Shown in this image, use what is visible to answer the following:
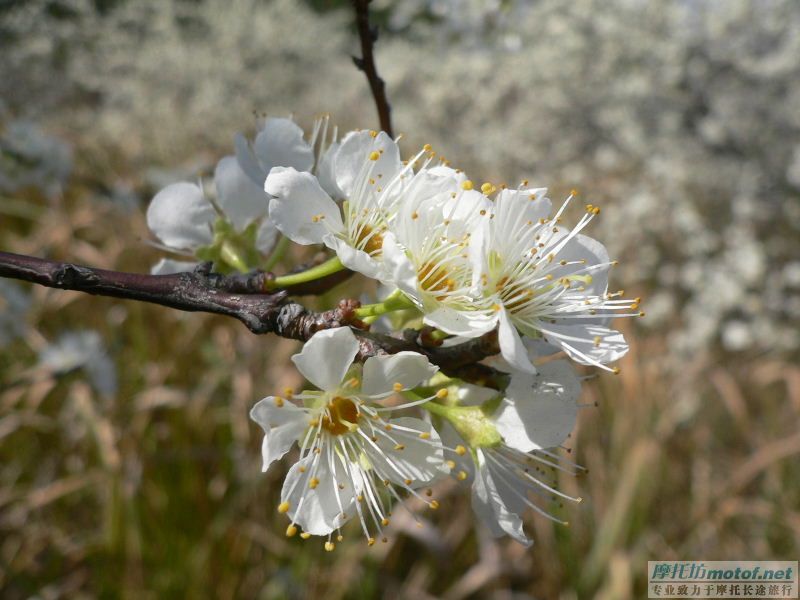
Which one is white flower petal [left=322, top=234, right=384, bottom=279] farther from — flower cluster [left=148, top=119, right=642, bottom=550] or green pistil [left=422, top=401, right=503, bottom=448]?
green pistil [left=422, top=401, right=503, bottom=448]

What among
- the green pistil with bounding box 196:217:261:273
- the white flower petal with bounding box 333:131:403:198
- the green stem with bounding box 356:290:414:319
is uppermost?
the white flower petal with bounding box 333:131:403:198

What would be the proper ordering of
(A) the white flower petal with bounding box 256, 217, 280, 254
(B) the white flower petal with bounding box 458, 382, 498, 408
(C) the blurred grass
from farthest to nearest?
(C) the blurred grass → (A) the white flower petal with bounding box 256, 217, 280, 254 → (B) the white flower petal with bounding box 458, 382, 498, 408

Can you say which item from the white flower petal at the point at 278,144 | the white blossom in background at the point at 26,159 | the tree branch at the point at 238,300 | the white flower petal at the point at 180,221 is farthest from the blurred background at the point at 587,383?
the tree branch at the point at 238,300

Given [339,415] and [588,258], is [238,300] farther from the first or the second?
[588,258]

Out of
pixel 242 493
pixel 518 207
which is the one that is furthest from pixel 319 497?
pixel 242 493

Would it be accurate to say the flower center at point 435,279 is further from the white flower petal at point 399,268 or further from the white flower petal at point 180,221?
the white flower petal at point 180,221

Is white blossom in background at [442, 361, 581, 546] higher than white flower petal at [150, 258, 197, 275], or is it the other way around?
white flower petal at [150, 258, 197, 275]

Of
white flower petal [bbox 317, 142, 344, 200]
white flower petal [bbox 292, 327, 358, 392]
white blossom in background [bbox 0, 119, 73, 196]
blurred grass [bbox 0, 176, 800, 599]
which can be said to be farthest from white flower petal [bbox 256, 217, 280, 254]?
white blossom in background [bbox 0, 119, 73, 196]
